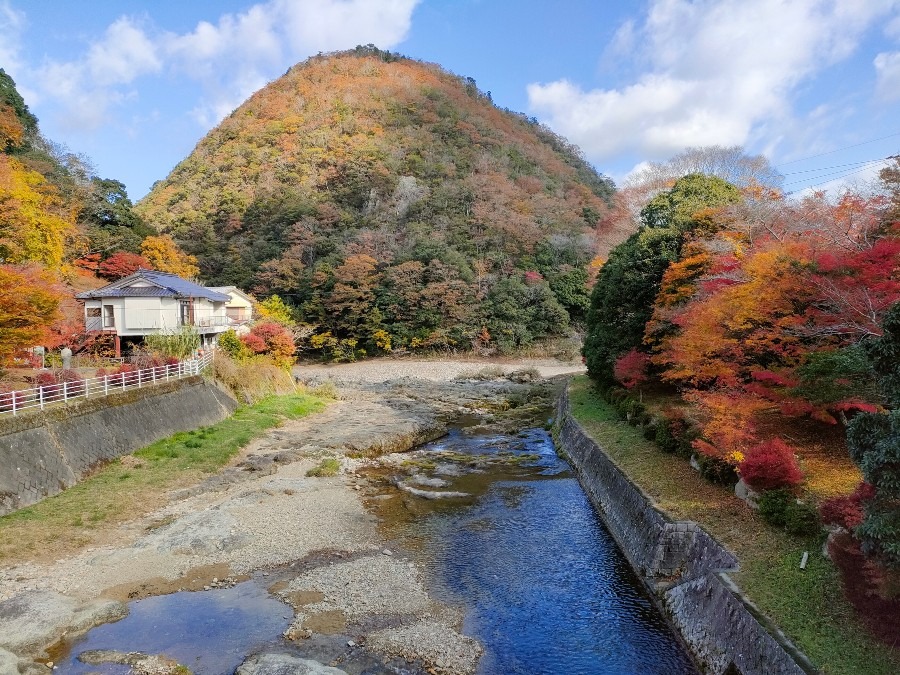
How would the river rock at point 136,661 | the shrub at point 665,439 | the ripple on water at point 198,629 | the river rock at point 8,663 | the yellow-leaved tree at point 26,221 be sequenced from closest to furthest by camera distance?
the river rock at point 8,663 → the river rock at point 136,661 → the ripple on water at point 198,629 → the shrub at point 665,439 → the yellow-leaved tree at point 26,221

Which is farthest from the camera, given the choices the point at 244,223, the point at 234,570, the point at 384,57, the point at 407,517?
the point at 384,57

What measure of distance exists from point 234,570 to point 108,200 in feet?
147

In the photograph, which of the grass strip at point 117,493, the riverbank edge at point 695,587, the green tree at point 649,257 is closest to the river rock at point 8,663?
the grass strip at point 117,493

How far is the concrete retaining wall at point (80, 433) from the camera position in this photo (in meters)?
14.8

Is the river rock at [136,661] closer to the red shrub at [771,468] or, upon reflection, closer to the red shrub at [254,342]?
the red shrub at [771,468]

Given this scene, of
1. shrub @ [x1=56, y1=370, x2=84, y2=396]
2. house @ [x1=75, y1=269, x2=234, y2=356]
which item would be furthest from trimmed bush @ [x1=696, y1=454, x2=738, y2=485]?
house @ [x1=75, y1=269, x2=234, y2=356]

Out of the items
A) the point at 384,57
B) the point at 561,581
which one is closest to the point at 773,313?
the point at 561,581

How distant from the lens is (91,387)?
19984mm

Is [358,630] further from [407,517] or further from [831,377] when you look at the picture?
[831,377]

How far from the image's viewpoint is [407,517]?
1630cm

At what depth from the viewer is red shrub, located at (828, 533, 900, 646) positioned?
7.17 meters

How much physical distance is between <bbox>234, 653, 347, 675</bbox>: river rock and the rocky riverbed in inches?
1.3

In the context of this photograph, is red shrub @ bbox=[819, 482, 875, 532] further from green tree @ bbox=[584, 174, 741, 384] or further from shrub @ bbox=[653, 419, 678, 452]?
green tree @ bbox=[584, 174, 741, 384]

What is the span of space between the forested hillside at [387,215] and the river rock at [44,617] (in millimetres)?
42704
